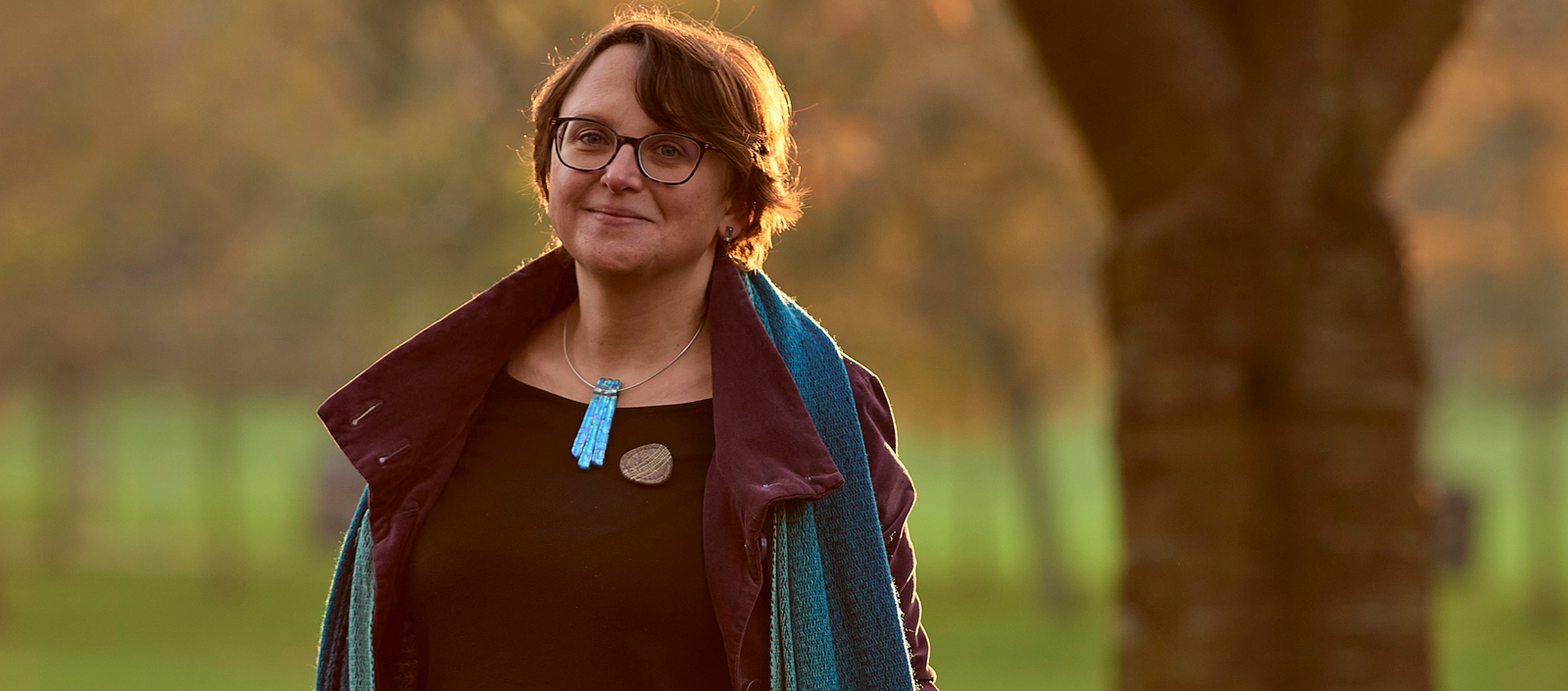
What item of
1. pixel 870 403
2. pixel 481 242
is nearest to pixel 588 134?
pixel 870 403

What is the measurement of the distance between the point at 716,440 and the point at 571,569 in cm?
29

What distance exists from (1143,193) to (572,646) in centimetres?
272

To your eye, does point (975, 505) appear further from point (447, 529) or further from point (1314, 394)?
point (447, 529)

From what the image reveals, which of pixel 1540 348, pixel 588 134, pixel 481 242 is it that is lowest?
pixel 588 134

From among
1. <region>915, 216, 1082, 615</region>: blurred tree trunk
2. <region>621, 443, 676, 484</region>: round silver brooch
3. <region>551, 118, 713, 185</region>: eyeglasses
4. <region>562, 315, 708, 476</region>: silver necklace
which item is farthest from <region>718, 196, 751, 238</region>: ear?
<region>915, 216, 1082, 615</region>: blurred tree trunk

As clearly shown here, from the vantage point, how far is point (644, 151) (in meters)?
2.38

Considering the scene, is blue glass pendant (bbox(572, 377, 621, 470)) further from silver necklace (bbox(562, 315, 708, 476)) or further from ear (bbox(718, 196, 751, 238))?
ear (bbox(718, 196, 751, 238))

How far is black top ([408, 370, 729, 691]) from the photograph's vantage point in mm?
2324

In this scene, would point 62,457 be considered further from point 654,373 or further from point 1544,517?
point 654,373

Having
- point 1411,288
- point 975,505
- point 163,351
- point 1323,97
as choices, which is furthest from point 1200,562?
point 975,505

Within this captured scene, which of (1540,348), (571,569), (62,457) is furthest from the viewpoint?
(62,457)

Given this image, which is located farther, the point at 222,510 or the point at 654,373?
the point at 222,510

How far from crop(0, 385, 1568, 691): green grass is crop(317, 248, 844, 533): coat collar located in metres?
2.75

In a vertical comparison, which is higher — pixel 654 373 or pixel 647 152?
pixel 647 152
